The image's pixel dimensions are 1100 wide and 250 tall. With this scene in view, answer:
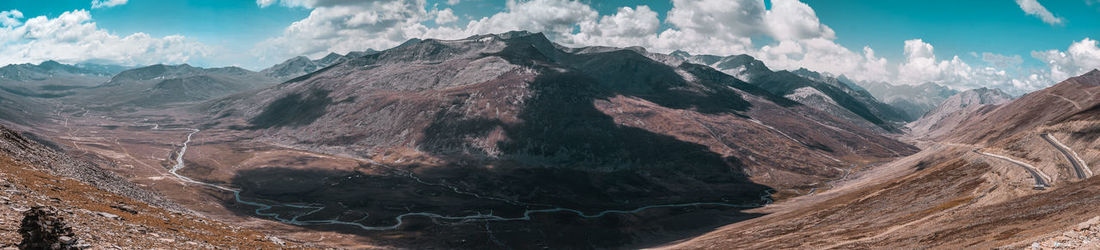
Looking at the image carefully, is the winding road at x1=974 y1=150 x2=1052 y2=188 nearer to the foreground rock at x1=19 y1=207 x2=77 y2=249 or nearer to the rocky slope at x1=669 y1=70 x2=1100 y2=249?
the rocky slope at x1=669 y1=70 x2=1100 y2=249

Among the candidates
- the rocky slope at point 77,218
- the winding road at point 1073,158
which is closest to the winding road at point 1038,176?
the winding road at point 1073,158

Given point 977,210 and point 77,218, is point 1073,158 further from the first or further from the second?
point 77,218

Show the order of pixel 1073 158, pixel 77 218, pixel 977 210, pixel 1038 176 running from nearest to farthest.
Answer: pixel 77 218, pixel 977 210, pixel 1038 176, pixel 1073 158

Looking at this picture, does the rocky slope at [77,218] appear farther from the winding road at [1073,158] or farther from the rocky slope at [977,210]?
the winding road at [1073,158]

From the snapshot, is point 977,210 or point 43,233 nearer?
point 43,233

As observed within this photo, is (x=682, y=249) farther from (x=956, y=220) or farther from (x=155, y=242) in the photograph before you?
(x=155, y=242)

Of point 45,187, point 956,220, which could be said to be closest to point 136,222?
point 45,187

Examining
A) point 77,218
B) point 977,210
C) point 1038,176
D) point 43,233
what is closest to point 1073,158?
point 1038,176

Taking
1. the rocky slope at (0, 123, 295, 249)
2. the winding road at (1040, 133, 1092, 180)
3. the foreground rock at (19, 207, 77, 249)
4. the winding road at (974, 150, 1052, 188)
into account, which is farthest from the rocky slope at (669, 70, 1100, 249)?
the rocky slope at (0, 123, 295, 249)
